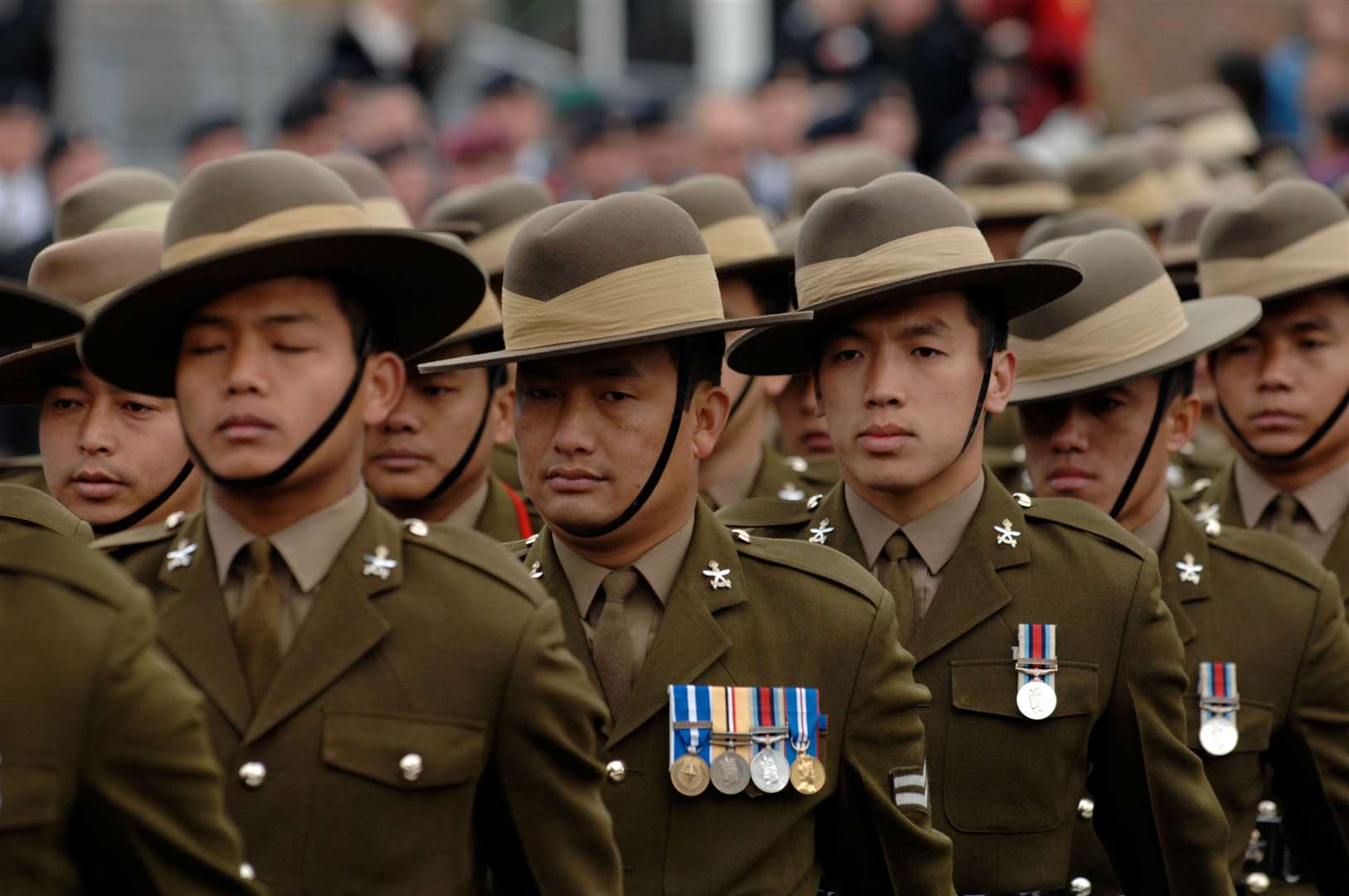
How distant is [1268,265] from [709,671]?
307 centimetres

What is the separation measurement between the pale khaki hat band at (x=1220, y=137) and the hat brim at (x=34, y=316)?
10.8 meters

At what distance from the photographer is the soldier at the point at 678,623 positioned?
4.79 metres

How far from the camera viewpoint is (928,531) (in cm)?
559

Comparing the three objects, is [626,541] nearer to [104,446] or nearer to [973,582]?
[973,582]

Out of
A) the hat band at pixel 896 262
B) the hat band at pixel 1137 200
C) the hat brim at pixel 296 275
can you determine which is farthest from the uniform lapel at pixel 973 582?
the hat band at pixel 1137 200

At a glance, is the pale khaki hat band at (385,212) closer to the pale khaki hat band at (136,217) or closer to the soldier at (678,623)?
the pale khaki hat band at (136,217)

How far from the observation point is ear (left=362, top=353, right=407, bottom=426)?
14.0 feet

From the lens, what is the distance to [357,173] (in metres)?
7.85

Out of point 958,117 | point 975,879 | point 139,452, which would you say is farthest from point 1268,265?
point 958,117

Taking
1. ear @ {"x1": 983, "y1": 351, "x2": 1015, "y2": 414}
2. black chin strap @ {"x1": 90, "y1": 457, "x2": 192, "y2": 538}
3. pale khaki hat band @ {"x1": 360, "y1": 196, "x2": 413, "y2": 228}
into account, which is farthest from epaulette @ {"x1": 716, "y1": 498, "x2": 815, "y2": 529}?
pale khaki hat band @ {"x1": 360, "y1": 196, "x2": 413, "y2": 228}

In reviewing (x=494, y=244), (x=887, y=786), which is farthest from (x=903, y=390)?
(x=494, y=244)

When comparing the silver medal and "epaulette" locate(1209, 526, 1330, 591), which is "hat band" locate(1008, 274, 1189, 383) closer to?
"epaulette" locate(1209, 526, 1330, 591)

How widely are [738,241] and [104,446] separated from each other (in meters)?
2.61

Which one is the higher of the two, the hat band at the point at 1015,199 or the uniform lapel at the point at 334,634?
the hat band at the point at 1015,199
